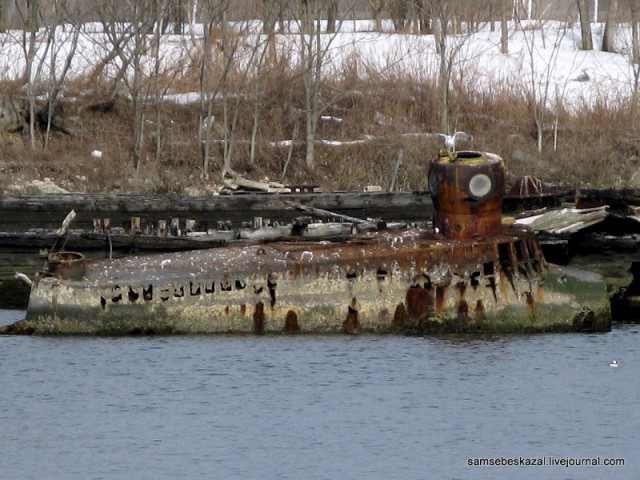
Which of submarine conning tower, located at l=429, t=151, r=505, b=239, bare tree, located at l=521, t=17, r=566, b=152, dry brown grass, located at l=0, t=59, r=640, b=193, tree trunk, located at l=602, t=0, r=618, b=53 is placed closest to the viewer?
submarine conning tower, located at l=429, t=151, r=505, b=239

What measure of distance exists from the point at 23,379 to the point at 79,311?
207cm

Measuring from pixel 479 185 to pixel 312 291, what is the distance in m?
2.89

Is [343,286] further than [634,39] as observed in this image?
No

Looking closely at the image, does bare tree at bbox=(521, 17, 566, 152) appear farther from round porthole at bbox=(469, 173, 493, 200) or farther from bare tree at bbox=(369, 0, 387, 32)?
round porthole at bbox=(469, 173, 493, 200)

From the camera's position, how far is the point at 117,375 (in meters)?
19.9

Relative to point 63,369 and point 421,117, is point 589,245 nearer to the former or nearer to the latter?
point 63,369

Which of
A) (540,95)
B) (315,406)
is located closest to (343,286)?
(315,406)

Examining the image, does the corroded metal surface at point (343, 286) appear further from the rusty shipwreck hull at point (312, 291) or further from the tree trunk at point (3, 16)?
the tree trunk at point (3, 16)

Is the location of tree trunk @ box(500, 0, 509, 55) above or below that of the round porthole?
above

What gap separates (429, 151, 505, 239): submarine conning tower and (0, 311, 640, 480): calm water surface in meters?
1.65

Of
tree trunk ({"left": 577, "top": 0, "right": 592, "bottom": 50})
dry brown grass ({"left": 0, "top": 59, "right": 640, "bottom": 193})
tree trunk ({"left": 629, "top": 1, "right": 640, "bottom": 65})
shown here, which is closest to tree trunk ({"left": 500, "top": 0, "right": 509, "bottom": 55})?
tree trunk ({"left": 577, "top": 0, "right": 592, "bottom": 50})

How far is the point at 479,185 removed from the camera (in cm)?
2172

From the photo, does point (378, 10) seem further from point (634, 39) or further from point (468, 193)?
point (468, 193)

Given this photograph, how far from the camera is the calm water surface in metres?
16.1
